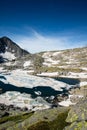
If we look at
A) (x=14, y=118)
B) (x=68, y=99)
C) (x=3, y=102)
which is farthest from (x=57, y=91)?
(x=14, y=118)

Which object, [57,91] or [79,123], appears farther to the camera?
[57,91]

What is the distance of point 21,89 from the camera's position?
618 ft

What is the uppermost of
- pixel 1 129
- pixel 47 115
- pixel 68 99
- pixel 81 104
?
pixel 81 104

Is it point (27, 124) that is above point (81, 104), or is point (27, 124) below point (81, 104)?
below

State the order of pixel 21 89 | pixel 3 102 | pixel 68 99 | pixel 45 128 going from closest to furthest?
pixel 45 128 < pixel 3 102 < pixel 68 99 < pixel 21 89

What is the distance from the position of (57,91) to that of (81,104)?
166848 mm

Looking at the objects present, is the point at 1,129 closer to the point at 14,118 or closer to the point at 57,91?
the point at 14,118

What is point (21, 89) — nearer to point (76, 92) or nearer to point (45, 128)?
point (76, 92)

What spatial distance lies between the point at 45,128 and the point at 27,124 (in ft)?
6.43

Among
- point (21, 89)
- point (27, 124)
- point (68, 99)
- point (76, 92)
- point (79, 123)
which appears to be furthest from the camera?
point (21, 89)

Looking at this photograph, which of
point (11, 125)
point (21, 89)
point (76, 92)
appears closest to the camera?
point (11, 125)

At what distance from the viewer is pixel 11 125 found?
69.4 ft

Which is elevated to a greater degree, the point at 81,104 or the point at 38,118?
the point at 81,104

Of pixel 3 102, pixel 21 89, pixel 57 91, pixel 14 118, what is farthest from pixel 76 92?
pixel 14 118
